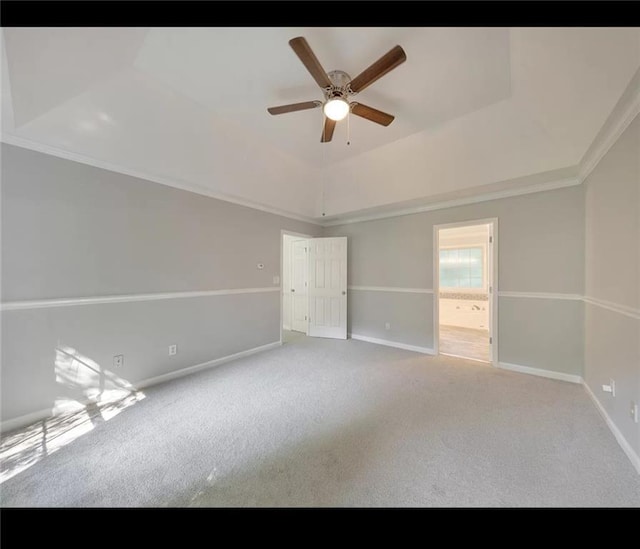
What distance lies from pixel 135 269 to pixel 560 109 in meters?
4.25

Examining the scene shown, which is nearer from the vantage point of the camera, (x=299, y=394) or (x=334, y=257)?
(x=299, y=394)

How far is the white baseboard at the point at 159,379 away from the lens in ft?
6.31

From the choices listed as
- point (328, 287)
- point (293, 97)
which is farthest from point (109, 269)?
point (328, 287)

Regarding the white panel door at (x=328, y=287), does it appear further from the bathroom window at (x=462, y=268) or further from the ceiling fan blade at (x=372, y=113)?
the bathroom window at (x=462, y=268)

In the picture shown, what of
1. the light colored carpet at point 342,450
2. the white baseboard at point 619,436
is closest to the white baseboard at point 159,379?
the light colored carpet at point 342,450

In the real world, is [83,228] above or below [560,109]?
below

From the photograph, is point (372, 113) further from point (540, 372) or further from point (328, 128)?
point (540, 372)

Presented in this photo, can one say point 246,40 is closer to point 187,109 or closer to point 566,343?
point 187,109

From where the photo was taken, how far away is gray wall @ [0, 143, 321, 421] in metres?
1.96

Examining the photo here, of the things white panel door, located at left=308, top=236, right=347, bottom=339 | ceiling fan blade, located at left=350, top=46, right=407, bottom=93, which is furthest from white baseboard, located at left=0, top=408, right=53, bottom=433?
ceiling fan blade, located at left=350, top=46, right=407, bottom=93


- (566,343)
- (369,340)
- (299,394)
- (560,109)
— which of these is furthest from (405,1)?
(369,340)

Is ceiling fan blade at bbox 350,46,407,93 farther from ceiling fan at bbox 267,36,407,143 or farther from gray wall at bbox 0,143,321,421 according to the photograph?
gray wall at bbox 0,143,321,421

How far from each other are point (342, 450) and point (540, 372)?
294 cm

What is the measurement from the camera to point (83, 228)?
88.7 inches
